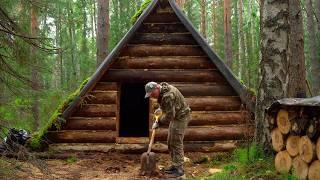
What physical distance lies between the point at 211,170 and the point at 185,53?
3358 millimetres

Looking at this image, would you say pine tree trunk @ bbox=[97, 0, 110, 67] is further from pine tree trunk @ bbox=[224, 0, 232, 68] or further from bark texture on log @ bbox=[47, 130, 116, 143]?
pine tree trunk @ bbox=[224, 0, 232, 68]

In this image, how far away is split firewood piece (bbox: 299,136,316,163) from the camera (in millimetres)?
→ 5828

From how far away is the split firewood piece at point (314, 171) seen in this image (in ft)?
18.7

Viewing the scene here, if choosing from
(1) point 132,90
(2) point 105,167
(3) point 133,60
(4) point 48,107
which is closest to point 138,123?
(1) point 132,90

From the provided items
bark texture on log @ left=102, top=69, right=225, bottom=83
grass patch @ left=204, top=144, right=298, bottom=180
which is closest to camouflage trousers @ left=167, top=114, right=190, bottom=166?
grass patch @ left=204, top=144, right=298, bottom=180

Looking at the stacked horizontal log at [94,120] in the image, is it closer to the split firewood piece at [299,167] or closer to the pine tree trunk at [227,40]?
the split firewood piece at [299,167]

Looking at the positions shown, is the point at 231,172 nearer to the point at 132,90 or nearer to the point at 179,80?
the point at 179,80

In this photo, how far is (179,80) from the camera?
10.4 meters

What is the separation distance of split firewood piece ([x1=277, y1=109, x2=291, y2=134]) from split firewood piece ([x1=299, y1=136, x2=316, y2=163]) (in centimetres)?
42

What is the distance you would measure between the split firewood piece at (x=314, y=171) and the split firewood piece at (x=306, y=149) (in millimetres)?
79

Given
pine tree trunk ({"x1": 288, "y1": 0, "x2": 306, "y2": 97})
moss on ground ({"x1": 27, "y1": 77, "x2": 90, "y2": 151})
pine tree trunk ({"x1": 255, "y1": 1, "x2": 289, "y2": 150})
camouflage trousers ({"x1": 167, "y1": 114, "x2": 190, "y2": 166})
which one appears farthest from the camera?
pine tree trunk ({"x1": 288, "y1": 0, "x2": 306, "y2": 97})

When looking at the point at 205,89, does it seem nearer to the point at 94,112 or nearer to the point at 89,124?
the point at 94,112

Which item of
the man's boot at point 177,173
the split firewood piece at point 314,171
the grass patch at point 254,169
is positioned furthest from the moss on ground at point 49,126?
the split firewood piece at point 314,171

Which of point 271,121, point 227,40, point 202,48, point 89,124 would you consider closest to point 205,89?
point 202,48
